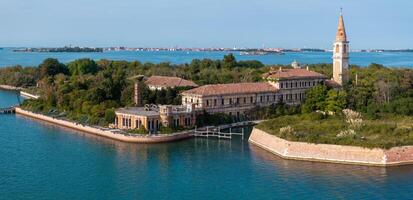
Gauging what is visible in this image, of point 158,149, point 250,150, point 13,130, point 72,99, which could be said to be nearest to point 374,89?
point 250,150

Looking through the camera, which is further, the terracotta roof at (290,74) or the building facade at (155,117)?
the terracotta roof at (290,74)

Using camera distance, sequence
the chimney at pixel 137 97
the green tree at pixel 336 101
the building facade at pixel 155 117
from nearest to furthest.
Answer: the building facade at pixel 155 117 → the green tree at pixel 336 101 → the chimney at pixel 137 97

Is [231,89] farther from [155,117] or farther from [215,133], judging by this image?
[155,117]

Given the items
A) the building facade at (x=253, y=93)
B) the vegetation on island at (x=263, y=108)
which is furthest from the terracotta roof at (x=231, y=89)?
the vegetation on island at (x=263, y=108)

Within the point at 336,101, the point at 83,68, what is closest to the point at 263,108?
the point at 336,101

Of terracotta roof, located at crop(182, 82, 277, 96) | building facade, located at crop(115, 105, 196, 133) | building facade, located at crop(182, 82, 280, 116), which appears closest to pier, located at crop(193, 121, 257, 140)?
building facade, located at crop(115, 105, 196, 133)

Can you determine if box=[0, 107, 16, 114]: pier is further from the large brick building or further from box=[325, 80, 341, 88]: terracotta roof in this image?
box=[325, 80, 341, 88]: terracotta roof

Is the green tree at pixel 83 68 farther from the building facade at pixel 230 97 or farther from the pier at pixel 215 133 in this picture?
the pier at pixel 215 133
